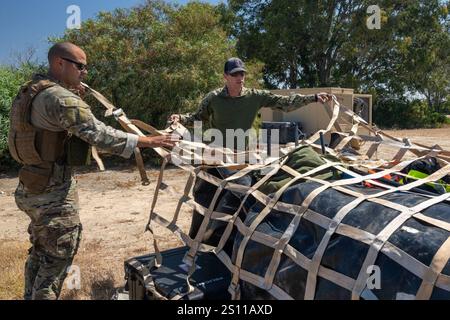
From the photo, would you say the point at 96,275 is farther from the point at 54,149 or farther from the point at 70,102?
the point at 70,102

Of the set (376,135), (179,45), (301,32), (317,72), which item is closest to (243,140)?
(376,135)

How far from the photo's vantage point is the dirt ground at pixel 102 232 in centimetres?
376

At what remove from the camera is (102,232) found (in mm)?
5250

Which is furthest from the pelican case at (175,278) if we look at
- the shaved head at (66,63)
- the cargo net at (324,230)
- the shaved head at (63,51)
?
the shaved head at (63,51)

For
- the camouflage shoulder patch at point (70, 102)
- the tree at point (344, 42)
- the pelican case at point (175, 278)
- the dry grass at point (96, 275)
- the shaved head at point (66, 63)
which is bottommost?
the dry grass at point (96, 275)

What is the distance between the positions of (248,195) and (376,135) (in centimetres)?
161

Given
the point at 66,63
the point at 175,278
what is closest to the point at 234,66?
the point at 66,63

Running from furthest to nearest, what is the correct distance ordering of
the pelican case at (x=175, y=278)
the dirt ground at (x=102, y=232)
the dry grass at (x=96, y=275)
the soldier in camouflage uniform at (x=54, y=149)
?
1. the dirt ground at (x=102, y=232)
2. the dry grass at (x=96, y=275)
3. the soldier in camouflage uniform at (x=54, y=149)
4. the pelican case at (x=175, y=278)

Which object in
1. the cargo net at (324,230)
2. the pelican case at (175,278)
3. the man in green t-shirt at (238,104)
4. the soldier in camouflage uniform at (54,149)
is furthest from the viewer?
the man in green t-shirt at (238,104)

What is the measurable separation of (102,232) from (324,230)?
393 cm

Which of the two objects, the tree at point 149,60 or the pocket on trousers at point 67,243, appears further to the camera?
the tree at point 149,60

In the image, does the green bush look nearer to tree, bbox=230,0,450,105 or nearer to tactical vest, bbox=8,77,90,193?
tree, bbox=230,0,450,105

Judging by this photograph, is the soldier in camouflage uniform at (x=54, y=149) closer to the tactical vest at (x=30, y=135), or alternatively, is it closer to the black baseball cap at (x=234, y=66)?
the tactical vest at (x=30, y=135)
